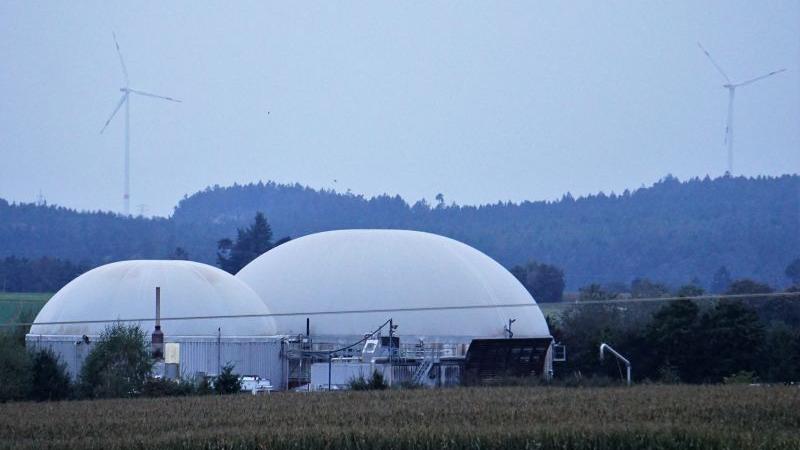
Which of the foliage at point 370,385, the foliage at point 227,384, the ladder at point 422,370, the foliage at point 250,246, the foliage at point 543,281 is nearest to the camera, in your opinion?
the foliage at point 370,385

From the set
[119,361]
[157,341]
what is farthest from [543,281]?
[119,361]

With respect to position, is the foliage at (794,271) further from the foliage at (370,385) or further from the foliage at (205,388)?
the foliage at (205,388)

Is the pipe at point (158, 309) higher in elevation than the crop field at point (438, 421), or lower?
higher

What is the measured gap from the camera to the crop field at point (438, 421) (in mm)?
23719

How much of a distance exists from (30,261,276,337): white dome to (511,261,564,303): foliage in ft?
275

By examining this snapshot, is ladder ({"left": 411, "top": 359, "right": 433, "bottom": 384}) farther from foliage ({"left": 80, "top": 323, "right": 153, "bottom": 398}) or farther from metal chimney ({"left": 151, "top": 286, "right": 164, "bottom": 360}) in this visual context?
foliage ({"left": 80, "top": 323, "right": 153, "bottom": 398})

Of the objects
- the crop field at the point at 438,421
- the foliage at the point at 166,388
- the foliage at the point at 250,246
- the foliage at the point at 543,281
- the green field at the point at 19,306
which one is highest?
the foliage at the point at 250,246

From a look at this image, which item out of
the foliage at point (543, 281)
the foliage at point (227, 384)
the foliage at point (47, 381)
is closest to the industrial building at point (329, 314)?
the foliage at point (47, 381)

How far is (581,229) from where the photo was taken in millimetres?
185000

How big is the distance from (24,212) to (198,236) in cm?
2307

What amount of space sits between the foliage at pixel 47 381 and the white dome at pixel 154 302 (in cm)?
752

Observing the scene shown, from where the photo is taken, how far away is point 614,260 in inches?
6772

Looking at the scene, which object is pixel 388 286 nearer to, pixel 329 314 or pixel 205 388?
pixel 329 314

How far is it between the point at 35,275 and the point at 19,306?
37682 millimetres
